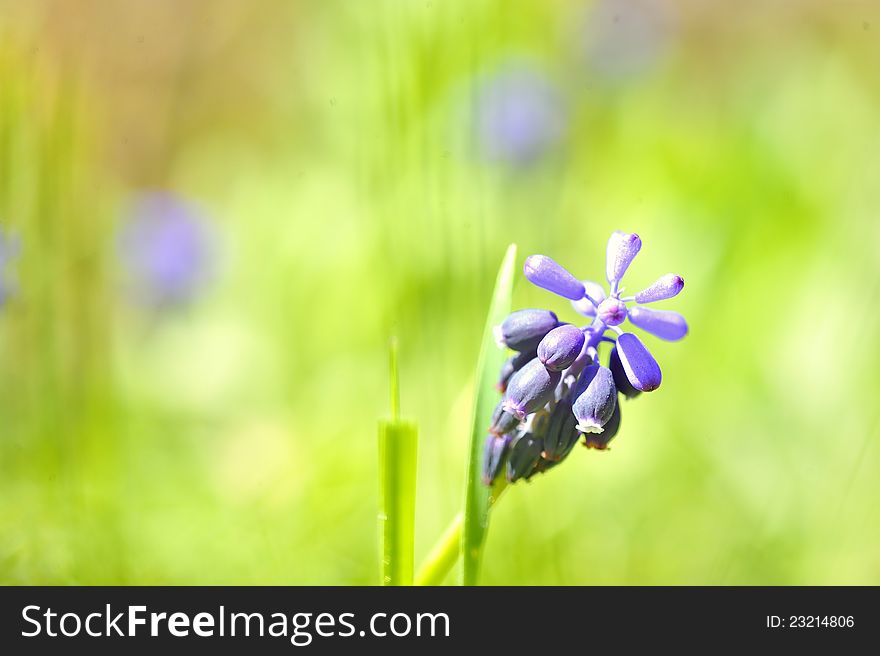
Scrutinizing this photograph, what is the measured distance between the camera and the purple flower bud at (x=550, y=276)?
1.79 m

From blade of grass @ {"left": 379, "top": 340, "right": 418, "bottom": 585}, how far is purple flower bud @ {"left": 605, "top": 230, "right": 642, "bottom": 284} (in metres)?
0.51

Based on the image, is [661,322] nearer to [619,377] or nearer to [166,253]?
[619,377]

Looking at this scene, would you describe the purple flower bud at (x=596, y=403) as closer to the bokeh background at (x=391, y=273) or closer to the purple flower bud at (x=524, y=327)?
the purple flower bud at (x=524, y=327)

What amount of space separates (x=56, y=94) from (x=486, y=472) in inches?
91.5

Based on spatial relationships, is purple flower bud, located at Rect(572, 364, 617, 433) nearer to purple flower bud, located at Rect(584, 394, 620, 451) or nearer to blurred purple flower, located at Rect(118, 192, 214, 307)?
purple flower bud, located at Rect(584, 394, 620, 451)

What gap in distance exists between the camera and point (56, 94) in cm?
317

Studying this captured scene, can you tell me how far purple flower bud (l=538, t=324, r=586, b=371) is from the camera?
1.70m

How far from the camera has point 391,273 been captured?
164 inches

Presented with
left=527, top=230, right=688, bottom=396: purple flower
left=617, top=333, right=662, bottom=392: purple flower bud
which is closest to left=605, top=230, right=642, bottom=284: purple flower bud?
left=527, top=230, right=688, bottom=396: purple flower

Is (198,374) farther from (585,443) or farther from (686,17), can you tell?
(686,17)

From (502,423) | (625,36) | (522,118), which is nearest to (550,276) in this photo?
(502,423)

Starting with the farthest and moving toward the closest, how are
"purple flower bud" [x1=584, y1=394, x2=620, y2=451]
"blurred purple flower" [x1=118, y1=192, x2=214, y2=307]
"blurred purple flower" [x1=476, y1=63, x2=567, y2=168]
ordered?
1. "blurred purple flower" [x1=476, y1=63, x2=567, y2=168]
2. "blurred purple flower" [x1=118, y1=192, x2=214, y2=307]
3. "purple flower bud" [x1=584, y1=394, x2=620, y2=451]

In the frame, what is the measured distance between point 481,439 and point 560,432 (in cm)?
17

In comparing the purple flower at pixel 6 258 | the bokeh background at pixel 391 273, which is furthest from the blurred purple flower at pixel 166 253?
the purple flower at pixel 6 258
